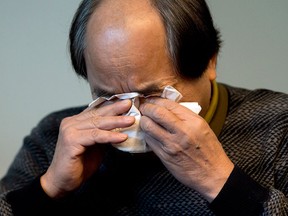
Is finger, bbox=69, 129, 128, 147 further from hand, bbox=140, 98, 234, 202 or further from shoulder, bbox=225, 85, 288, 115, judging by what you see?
shoulder, bbox=225, 85, 288, 115

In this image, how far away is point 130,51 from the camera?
89cm

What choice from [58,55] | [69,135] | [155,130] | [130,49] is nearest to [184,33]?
[130,49]

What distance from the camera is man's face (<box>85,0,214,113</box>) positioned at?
89cm

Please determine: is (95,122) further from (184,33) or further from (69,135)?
(184,33)

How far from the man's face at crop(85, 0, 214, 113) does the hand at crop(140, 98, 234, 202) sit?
63mm

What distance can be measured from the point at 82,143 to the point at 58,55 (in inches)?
27.1

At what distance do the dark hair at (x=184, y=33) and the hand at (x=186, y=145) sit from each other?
0.13 metres

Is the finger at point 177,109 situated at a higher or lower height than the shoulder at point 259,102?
higher

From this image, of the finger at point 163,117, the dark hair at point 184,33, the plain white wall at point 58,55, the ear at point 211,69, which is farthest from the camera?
the plain white wall at point 58,55

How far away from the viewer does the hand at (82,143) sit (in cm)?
89

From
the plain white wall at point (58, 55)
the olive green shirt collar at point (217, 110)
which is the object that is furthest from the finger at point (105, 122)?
the plain white wall at point (58, 55)

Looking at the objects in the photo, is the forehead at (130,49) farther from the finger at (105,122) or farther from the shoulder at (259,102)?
the shoulder at (259,102)

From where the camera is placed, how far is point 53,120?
4.32 ft

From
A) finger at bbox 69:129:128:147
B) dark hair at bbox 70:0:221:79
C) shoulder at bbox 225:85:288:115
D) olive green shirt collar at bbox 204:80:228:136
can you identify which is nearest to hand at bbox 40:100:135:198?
finger at bbox 69:129:128:147
